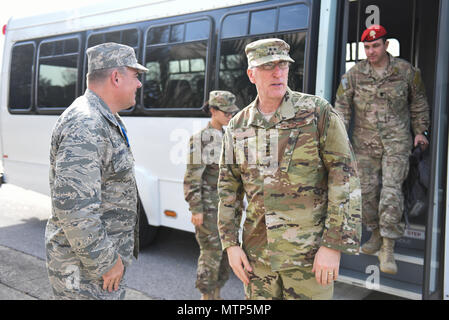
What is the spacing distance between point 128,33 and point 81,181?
378cm

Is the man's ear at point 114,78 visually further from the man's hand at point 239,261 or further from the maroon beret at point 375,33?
the maroon beret at point 375,33

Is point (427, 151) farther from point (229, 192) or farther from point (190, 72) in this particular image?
point (229, 192)

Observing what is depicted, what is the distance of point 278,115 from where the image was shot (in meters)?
2.15

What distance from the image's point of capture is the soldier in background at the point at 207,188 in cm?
351

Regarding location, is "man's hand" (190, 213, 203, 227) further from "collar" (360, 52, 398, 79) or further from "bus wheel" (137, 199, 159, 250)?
"collar" (360, 52, 398, 79)

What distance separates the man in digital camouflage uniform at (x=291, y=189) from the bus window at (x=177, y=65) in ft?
8.33

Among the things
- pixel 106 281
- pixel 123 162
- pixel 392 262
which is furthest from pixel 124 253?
pixel 392 262

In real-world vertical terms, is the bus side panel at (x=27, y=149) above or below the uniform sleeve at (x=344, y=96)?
below

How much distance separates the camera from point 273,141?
7.11 ft

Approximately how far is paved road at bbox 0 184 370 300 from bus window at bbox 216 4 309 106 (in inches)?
71.8

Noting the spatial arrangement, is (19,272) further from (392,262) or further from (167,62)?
(392,262)

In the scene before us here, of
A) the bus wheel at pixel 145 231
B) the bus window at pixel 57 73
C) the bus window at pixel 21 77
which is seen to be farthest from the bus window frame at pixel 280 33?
the bus window at pixel 21 77

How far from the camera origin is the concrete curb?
12.7 feet

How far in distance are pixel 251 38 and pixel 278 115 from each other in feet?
7.56
